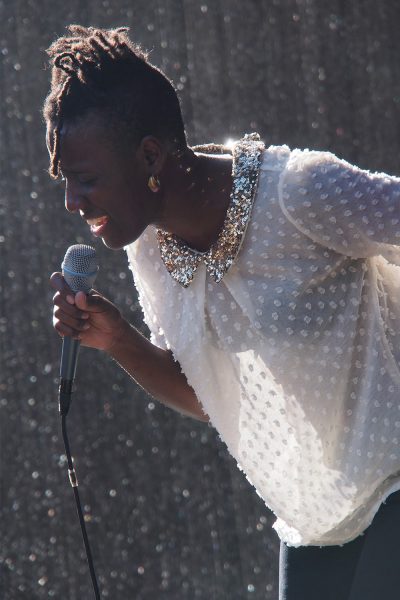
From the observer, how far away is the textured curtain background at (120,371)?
4.06 metres

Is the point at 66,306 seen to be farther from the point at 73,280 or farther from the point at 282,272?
the point at 282,272

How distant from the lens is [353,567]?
236 cm

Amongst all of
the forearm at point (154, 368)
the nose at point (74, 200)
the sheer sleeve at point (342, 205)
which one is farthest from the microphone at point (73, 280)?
the sheer sleeve at point (342, 205)

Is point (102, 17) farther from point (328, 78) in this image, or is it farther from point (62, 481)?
point (62, 481)

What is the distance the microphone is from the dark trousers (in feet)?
1.95

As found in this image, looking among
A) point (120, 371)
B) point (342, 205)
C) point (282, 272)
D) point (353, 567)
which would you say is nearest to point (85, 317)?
point (282, 272)

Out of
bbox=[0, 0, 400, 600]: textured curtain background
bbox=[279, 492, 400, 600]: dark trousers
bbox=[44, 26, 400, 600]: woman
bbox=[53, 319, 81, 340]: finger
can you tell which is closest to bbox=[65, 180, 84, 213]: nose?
bbox=[44, 26, 400, 600]: woman

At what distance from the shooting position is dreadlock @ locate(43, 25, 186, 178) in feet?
7.23

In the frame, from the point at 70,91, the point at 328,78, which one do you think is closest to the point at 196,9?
the point at 328,78

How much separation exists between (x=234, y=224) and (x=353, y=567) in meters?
0.74

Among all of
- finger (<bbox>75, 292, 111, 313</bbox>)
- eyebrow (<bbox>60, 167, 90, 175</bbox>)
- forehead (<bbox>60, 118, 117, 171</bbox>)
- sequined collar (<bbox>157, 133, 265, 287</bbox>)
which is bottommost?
finger (<bbox>75, 292, 111, 313</bbox>)

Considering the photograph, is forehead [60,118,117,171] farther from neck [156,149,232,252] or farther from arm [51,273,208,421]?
arm [51,273,208,421]

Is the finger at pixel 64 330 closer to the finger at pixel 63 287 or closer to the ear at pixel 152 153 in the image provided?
the finger at pixel 63 287

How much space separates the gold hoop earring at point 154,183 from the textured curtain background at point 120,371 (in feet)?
6.16
